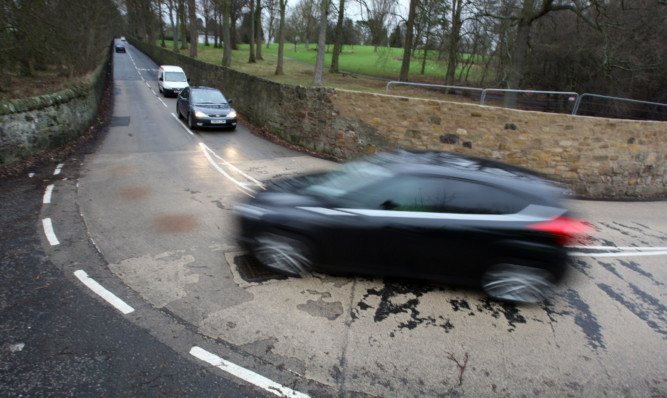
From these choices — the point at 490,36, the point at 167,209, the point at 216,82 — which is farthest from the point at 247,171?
the point at 490,36

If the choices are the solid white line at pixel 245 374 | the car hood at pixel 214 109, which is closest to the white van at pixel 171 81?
the car hood at pixel 214 109

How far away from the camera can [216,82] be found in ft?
73.4

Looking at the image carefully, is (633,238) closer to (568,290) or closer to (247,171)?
(568,290)

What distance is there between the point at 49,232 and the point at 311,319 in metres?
4.59

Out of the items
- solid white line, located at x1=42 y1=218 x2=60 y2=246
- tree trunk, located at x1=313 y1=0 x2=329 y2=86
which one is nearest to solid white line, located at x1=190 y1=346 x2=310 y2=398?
solid white line, located at x1=42 y1=218 x2=60 y2=246

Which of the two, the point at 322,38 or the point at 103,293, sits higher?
the point at 322,38

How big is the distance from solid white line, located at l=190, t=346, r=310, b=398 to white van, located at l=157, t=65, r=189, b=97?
77.0ft

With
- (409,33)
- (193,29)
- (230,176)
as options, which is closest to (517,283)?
(230,176)

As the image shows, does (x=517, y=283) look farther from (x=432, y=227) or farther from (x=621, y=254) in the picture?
(x=621, y=254)

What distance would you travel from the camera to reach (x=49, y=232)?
227 inches

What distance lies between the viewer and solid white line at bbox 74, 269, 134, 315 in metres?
4.06

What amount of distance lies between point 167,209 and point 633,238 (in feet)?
28.7

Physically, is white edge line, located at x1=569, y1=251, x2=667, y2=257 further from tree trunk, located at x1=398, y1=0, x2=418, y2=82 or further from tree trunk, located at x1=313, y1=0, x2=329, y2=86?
tree trunk, located at x1=398, y1=0, x2=418, y2=82

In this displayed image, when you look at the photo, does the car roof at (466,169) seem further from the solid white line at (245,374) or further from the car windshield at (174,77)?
the car windshield at (174,77)
